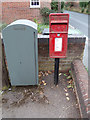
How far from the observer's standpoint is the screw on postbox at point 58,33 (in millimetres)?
2586

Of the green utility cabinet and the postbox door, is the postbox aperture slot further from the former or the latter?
the green utility cabinet

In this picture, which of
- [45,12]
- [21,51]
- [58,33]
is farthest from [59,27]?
[45,12]

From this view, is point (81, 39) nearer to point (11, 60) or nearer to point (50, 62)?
point (50, 62)

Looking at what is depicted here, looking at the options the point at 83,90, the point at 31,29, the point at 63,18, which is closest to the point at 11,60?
the point at 31,29

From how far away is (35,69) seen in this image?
3000 millimetres

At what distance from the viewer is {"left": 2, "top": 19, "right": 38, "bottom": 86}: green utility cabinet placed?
2576 mm

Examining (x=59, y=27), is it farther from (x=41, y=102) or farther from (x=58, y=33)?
(x=41, y=102)

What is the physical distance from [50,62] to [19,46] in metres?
1.38

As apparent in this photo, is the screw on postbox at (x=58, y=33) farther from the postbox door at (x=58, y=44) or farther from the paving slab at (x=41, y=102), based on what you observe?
the paving slab at (x=41, y=102)

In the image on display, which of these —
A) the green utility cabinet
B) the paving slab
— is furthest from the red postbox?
the paving slab

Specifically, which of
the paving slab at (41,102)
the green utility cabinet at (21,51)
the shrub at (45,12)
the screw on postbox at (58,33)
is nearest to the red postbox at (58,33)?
the screw on postbox at (58,33)

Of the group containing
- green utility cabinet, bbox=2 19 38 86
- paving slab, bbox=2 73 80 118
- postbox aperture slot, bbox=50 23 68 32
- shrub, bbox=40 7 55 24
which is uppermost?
shrub, bbox=40 7 55 24

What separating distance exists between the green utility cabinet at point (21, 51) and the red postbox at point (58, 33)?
399 mm

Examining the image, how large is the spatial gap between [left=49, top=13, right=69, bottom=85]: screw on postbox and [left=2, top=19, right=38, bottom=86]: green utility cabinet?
0.40 m
